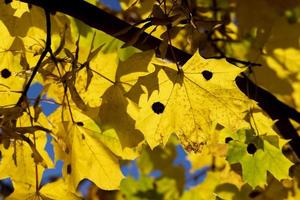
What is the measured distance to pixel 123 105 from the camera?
5.63 ft

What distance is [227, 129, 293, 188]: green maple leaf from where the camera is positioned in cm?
181

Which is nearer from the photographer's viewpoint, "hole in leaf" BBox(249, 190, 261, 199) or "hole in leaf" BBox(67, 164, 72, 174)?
"hole in leaf" BBox(67, 164, 72, 174)

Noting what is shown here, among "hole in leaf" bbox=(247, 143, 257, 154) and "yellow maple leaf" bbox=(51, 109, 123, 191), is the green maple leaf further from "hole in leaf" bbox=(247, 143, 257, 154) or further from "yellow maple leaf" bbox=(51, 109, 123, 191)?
"yellow maple leaf" bbox=(51, 109, 123, 191)

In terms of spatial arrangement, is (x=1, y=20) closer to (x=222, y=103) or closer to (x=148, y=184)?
(x=222, y=103)

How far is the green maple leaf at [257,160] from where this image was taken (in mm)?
1812

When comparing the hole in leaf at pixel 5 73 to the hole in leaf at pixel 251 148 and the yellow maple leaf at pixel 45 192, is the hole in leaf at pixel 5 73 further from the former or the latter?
the hole in leaf at pixel 251 148

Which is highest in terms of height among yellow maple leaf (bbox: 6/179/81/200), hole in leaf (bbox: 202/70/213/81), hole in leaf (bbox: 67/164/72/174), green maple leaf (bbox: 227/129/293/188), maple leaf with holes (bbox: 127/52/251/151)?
hole in leaf (bbox: 202/70/213/81)

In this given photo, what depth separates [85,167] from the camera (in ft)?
6.12

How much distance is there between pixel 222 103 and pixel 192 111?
0.08 metres

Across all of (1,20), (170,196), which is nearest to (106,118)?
(1,20)

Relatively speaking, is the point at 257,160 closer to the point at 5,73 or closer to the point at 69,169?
the point at 69,169

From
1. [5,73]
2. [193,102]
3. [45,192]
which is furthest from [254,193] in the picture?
[5,73]

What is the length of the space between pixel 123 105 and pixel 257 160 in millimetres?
463

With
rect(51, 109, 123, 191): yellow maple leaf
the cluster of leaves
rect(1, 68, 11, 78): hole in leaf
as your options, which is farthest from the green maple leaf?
rect(1, 68, 11, 78): hole in leaf
